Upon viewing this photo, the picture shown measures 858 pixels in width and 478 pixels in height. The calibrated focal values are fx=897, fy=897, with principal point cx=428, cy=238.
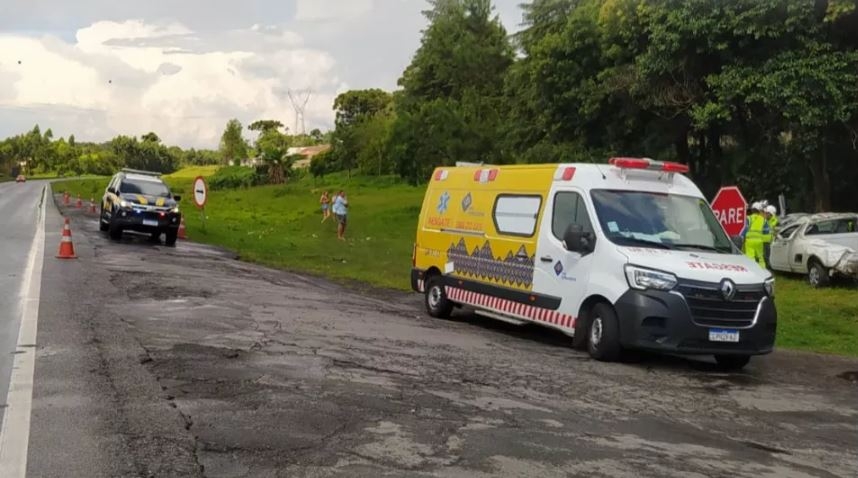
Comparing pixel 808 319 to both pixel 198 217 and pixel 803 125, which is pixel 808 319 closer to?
pixel 803 125

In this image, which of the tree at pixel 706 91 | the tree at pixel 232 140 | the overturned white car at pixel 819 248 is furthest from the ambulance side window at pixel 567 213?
the tree at pixel 232 140

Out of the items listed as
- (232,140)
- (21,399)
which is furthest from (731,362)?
(232,140)

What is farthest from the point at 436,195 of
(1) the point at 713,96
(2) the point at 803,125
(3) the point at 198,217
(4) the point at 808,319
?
(3) the point at 198,217

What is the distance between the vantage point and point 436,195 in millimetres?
14289

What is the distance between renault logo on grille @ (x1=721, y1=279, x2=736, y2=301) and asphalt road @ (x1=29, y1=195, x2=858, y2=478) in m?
0.89

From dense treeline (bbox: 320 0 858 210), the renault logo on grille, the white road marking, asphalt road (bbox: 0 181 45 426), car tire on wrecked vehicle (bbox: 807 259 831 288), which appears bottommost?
asphalt road (bbox: 0 181 45 426)

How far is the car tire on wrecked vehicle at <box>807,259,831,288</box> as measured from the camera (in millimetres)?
18484

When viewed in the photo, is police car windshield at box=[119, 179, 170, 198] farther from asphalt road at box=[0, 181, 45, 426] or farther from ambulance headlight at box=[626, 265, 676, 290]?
ambulance headlight at box=[626, 265, 676, 290]

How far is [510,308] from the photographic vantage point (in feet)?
38.3

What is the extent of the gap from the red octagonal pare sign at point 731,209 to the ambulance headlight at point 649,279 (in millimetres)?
4182

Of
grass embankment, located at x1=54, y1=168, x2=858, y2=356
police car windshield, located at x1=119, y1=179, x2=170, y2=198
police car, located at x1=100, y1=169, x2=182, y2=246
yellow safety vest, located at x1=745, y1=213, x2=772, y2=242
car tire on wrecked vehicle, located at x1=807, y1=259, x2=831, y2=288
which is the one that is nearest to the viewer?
grass embankment, located at x1=54, y1=168, x2=858, y2=356

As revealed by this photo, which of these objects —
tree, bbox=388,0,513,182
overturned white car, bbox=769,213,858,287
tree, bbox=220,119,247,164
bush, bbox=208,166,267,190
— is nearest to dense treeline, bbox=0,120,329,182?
tree, bbox=220,119,247,164

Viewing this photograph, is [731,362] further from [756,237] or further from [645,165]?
[756,237]

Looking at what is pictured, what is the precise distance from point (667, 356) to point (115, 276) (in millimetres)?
8988
